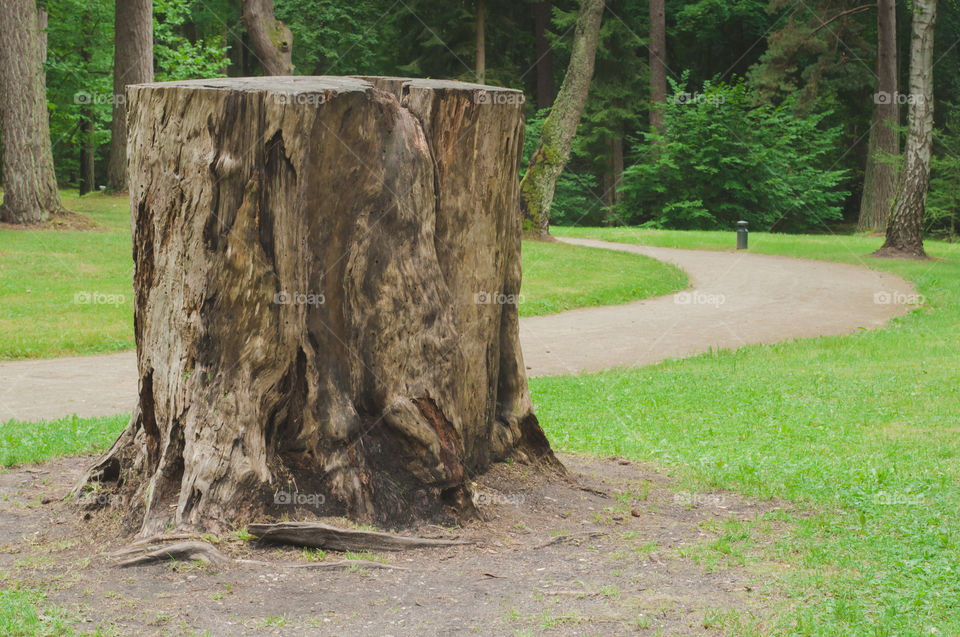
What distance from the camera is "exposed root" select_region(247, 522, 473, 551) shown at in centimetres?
438

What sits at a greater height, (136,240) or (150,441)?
(136,240)

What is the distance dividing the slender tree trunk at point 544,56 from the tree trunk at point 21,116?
79.9 ft

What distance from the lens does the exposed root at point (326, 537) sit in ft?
14.4

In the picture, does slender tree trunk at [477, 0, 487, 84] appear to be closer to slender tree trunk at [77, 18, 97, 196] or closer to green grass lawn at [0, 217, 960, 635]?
slender tree trunk at [77, 18, 97, 196]

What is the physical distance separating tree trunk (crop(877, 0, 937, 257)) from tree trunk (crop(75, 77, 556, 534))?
18.5 meters

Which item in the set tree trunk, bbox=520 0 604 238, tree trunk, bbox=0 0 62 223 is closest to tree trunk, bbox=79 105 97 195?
tree trunk, bbox=0 0 62 223

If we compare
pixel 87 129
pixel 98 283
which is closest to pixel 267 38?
pixel 98 283

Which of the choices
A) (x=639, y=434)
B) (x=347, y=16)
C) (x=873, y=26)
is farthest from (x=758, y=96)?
(x=639, y=434)

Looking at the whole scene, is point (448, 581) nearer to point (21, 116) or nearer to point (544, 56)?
point (21, 116)

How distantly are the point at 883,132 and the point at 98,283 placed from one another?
27185mm

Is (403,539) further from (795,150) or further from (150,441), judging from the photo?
(795,150)

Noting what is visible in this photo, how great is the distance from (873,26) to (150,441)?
44739mm

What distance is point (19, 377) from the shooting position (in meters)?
10.5

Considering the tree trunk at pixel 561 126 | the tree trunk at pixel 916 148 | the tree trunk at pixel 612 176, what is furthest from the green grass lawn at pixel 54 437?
the tree trunk at pixel 612 176
